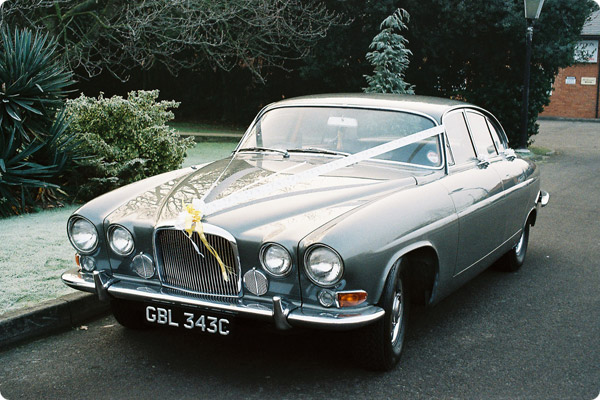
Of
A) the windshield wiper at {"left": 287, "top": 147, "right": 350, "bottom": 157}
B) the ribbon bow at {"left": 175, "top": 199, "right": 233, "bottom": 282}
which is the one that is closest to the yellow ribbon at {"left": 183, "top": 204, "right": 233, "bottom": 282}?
the ribbon bow at {"left": 175, "top": 199, "right": 233, "bottom": 282}

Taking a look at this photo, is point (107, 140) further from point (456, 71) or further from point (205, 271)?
point (456, 71)

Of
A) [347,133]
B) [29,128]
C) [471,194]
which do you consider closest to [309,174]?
[347,133]

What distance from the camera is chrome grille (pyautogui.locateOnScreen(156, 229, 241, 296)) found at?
3713mm

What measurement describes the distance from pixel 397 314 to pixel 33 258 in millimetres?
3507

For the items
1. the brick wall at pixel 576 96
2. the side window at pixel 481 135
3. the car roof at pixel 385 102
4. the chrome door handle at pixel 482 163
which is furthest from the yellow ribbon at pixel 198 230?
the brick wall at pixel 576 96

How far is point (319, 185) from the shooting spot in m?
4.35

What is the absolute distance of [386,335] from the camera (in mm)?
3799

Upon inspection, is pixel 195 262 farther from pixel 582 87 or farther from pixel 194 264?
pixel 582 87

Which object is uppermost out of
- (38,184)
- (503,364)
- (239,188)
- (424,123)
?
(424,123)

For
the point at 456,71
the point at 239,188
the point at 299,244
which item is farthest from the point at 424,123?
the point at 456,71

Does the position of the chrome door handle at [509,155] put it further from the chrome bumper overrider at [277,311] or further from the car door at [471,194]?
the chrome bumper overrider at [277,311]

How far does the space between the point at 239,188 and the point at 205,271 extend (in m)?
0.71

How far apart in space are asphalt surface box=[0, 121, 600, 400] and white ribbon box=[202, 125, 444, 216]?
2.48 feet

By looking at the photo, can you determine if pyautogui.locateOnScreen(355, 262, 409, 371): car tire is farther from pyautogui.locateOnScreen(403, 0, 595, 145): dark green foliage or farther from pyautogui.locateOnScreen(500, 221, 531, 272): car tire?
pyautogui.locateOnScreen(403, 0, 595, 145): dark green foliage
